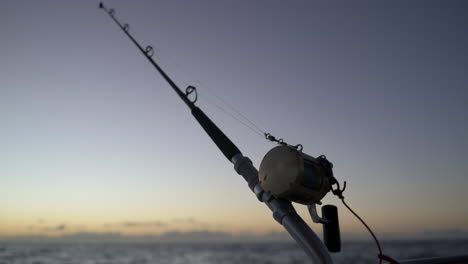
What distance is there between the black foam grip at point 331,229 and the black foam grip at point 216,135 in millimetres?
735

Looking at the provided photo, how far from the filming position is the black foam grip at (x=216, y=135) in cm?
254

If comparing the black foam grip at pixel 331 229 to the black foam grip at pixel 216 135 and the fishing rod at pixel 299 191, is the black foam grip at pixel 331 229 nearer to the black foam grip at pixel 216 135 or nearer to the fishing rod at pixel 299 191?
the fishing rod at pixel 299 191

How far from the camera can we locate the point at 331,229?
2.06 metres

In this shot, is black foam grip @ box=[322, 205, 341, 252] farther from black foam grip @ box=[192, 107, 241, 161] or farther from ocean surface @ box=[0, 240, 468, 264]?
ocean surface @ box=[0, 240, 468, 264]

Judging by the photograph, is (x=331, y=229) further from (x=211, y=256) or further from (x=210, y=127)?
(x=211, y=256)

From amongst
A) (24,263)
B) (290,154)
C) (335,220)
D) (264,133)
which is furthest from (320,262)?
(24,263)

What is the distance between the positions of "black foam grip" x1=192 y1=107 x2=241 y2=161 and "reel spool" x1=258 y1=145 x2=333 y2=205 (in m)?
0.41

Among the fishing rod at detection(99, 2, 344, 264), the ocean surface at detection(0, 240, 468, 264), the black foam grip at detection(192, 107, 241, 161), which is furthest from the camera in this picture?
the ocean surface at detection(0, 240, 468, 264)

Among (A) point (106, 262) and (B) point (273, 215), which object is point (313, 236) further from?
(A) point (106, 262)

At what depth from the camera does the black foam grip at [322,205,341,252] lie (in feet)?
6.68

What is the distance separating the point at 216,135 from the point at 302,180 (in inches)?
36.2

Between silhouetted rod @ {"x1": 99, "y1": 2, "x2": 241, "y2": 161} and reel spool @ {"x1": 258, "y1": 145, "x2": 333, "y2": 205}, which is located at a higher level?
silhouetted rod @ {"x1": 99, "y1": 2, "x2": 241, "y2": 161}

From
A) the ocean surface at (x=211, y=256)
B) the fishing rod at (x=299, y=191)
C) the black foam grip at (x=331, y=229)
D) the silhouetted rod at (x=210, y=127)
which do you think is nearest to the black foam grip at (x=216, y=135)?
the silhouetted rod at (x=210, y=127)

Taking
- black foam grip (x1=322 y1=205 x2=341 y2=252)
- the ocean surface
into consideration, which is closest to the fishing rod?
black foam grip (x1=322 y1=205 x2=341 y2=252)
